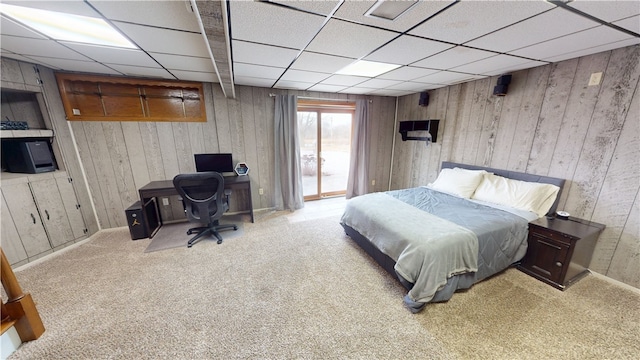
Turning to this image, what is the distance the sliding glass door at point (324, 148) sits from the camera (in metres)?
4.13

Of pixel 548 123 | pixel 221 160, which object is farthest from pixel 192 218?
pixel 548 123

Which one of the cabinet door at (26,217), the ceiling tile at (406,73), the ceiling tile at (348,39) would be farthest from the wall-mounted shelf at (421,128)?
the cabinet door at (26,217)

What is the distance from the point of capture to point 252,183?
147 inches

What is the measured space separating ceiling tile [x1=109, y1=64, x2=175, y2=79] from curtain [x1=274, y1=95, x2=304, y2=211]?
5.02 ft

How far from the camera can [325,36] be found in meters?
1.60

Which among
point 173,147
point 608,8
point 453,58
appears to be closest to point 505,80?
point 453,58

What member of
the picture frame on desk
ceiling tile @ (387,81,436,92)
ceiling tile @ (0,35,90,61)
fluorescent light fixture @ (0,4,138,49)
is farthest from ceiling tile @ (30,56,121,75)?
ceiling tile @ (387,81,436,92)

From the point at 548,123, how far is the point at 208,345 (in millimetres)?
3867

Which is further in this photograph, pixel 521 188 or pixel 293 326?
pixel 521 188

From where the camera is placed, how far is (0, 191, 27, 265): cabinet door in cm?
211

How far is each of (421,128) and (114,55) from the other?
13.6 ft

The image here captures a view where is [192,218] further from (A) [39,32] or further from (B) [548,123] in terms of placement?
(B) [548,123]

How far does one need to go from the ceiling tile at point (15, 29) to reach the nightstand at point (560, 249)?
4500 mm

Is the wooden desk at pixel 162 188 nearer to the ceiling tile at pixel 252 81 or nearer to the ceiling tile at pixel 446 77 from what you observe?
the ceiling tile at pixel 252 81
